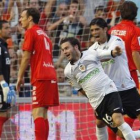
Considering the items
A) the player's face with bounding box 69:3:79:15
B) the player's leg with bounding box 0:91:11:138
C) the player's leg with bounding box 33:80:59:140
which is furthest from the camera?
the player's face with bounding box 69:3:79:15

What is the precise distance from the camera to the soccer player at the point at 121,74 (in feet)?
23.7

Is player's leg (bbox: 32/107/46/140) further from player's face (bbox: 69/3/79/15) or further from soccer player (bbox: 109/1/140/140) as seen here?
player's face (bbox: 69/3/79/15)

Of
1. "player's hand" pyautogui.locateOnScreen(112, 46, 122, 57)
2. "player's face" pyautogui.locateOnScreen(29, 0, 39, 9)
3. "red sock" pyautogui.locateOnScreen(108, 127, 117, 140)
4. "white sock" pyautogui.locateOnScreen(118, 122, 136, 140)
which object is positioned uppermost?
"player's face" pyautogui.locateOnScreen(29, 0, 39, 9)

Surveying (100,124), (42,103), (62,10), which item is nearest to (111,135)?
(100,124)

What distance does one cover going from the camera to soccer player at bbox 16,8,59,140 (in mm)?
7840

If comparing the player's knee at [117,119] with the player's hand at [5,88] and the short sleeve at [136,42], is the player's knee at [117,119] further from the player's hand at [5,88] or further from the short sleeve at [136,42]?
the player's hand at [5,88]

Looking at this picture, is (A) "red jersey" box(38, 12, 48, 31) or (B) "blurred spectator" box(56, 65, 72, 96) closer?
(B) "blurred spectator" box(56, 65, 72, 96)

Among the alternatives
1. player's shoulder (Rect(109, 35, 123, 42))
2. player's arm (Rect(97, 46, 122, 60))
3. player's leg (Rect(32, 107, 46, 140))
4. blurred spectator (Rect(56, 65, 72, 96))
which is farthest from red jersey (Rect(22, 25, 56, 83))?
blurred spectator (Rect(56, 65, 72, 96))

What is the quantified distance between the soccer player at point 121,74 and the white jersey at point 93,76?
0.42m

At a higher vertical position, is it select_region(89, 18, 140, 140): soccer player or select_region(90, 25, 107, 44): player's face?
select_region(90, 25, 107, 44): player's face

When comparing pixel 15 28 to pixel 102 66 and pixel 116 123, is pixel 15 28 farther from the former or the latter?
pixel 116 123

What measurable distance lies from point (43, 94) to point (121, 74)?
45.0 inches

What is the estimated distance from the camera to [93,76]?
6848 millimetres

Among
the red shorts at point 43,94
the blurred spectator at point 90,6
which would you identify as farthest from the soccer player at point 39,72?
the blurred spectator at point 90,6
